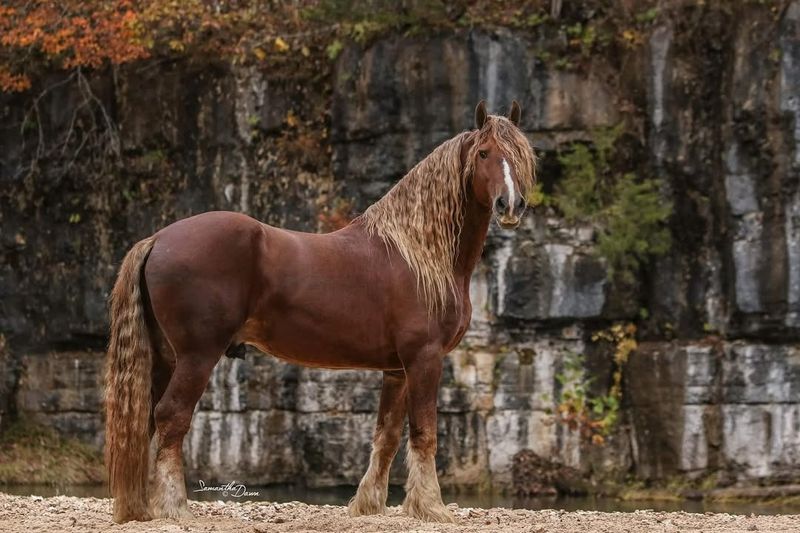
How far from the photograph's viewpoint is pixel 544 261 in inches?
655

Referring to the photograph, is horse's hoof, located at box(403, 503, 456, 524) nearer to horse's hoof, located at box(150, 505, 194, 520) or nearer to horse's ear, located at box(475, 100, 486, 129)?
horse's hoof, located at box(150, 505, 194, 520)

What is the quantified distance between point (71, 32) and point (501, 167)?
37.6 ft

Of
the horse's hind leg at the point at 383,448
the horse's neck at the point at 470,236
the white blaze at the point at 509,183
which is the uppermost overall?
the white blaze at the point at 509,183

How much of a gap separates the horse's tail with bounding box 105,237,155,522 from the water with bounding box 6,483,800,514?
7.03m

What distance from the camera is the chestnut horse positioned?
7.47 metres

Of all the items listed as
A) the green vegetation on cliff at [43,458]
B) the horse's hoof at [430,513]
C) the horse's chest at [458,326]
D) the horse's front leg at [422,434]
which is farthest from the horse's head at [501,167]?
the green vegetation on cliff at [43,458]

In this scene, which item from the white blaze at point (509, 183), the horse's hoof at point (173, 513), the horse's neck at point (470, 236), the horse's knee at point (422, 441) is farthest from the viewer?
the horse's neck at point (470, 236)

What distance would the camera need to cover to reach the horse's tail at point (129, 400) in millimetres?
7418

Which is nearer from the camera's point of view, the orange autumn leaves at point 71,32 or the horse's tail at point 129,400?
the horse's tail at point 129,400

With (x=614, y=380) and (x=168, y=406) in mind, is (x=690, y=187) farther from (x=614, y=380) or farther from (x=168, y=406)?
(x=168, y=406)

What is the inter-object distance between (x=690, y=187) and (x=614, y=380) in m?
2.93

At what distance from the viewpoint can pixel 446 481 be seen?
16.2 m

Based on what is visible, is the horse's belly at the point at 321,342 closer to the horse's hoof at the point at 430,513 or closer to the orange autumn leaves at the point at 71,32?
the horse's hoof at the point at 430,513

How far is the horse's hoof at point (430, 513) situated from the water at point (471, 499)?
5.95 m
